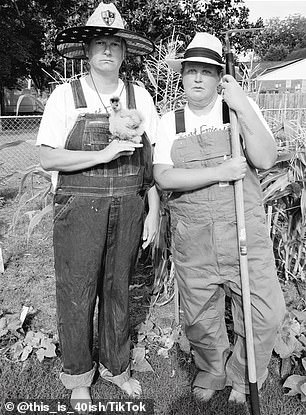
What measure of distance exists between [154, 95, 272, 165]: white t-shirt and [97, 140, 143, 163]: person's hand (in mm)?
261

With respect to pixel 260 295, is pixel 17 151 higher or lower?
lower

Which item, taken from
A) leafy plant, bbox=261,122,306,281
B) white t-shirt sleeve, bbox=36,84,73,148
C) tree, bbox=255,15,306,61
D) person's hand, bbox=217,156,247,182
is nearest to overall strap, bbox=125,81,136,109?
white t-shirt sleeve, bbox=36,84,73,148

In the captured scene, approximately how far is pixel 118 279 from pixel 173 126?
0.85 m

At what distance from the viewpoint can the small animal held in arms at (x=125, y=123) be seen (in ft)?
6.63

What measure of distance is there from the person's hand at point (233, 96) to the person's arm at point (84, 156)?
456mm

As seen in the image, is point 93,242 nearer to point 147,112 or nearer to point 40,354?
point 147,112

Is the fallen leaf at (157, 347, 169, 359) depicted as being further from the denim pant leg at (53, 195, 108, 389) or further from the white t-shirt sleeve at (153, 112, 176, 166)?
the white t-shirt sleeve at (153, 112, 176, 166)

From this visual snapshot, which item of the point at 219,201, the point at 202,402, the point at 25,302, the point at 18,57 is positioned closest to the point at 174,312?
the point at 202,402

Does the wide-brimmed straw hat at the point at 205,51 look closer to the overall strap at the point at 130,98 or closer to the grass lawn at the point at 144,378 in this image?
the overall strap at the point at 130,98

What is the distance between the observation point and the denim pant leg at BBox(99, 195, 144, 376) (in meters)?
2.23

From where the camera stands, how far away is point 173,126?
7.30 feet

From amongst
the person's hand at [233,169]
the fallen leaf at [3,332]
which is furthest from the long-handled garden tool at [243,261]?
the fallen leaf at [3,332]

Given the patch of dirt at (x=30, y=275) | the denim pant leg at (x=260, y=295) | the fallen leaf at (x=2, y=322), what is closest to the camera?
the denim pant leg at (x=260, y=295)

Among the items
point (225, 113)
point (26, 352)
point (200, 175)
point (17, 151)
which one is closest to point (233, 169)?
point (200, 175)
